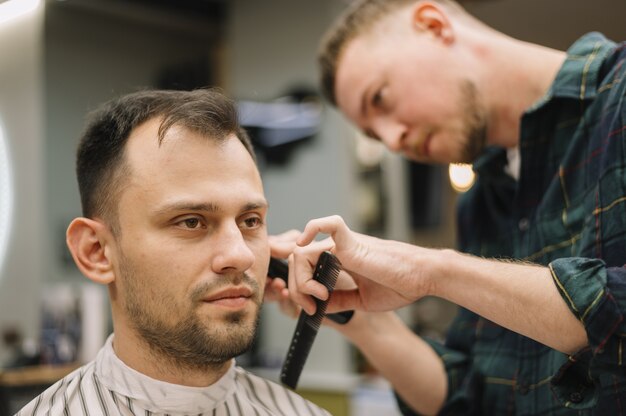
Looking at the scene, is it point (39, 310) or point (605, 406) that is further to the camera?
point (39, 310)

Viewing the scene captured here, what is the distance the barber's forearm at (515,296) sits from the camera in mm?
1187

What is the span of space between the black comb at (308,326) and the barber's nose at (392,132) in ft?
2.22

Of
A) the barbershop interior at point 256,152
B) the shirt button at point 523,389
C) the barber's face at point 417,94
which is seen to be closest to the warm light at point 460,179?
the barbershop interior at point 256,152

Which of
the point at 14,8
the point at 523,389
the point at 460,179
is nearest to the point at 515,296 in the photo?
the point at 523,389

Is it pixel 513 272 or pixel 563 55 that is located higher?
pixel 563 55

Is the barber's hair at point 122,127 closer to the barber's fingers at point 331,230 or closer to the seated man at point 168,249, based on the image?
the seated man at point 168,249

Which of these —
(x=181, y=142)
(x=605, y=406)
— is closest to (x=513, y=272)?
(x=605, y=406)

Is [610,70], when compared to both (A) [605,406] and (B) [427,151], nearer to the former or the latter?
(B) [427,151]

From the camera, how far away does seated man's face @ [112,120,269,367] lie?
123cm

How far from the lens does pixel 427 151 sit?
1889 mm

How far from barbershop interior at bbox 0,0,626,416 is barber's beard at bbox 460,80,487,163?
93 centimetres

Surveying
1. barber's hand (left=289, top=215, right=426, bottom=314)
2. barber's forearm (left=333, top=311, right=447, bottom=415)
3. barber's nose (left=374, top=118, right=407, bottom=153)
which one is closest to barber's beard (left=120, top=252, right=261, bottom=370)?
barber's hand (left=289, top=215, right=426, bottom=314)

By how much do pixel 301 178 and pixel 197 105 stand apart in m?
2.84

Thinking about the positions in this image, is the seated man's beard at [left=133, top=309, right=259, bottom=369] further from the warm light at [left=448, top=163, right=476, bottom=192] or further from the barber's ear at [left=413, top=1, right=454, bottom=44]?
the warm light at [left=448, top=163, right=476, bottom=192]
